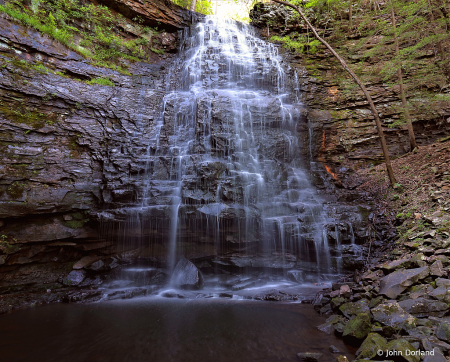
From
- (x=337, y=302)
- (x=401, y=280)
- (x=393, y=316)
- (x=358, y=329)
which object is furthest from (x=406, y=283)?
(x=337, y=302)

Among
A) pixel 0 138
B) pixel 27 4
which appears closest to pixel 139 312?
pixel 0 138

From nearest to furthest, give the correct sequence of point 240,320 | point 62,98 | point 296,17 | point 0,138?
1. point 240,320
2. point 0,138
3. point 62,98
4. point 296,17

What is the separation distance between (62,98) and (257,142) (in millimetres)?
7906

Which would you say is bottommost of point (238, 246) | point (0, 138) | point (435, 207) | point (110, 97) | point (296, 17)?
point (238, 246)

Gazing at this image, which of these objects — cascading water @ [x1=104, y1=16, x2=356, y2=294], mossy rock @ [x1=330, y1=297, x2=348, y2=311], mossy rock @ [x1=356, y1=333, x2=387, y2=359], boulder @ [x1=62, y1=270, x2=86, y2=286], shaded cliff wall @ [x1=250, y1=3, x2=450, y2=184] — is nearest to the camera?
mossy rock @ [x1=356, y1=333, x2=387, y2=359]

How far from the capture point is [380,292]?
14.7 feet

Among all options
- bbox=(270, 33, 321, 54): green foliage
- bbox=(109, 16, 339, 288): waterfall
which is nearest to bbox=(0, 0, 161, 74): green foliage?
bbox=(109, 16, 339, 288): waterfall

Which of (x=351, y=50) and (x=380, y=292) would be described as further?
(x=351, y=50)

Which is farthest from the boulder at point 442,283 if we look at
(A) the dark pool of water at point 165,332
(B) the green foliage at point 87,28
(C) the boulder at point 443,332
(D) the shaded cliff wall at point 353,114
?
(B) the green foliage at point 87,28

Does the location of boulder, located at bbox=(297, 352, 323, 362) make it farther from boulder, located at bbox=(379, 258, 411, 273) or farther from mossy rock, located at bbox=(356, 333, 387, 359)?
boulder, located at bbox=(379, 258, 411, 273)

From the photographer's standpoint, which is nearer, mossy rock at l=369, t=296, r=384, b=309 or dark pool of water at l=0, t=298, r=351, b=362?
dark pool of water at l=0, t=298, r=351, b=362

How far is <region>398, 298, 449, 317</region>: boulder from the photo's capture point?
11.3 ft

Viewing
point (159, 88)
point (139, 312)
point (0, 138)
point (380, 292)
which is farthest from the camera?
point (159, 88)

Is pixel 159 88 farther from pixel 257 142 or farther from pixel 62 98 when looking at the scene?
pixel 257 142
